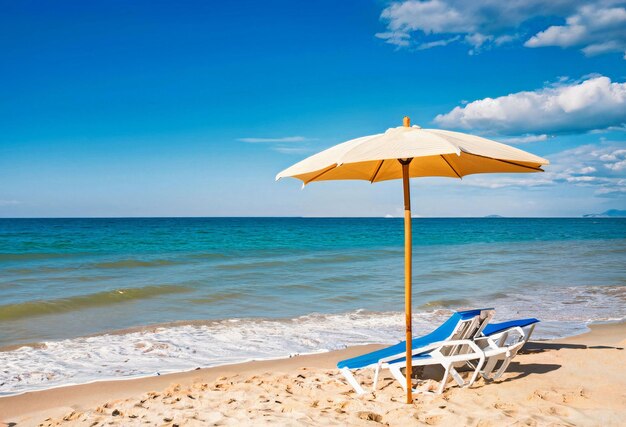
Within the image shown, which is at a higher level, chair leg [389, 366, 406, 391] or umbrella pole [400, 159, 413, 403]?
umbrella pole [400, 159, 413, 403]

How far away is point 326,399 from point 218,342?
12.0ft

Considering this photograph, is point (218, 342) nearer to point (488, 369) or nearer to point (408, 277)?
point (488, 369)

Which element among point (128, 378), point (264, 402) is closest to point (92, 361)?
point (128, 378)

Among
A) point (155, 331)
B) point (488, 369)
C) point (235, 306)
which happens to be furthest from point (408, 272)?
point (235, 306)

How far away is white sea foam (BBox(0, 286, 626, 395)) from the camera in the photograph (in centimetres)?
644

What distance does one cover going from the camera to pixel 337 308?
11094 millimetres

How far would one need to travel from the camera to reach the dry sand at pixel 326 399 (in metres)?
4.14

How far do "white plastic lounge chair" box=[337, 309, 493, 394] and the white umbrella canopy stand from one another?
5.20ft

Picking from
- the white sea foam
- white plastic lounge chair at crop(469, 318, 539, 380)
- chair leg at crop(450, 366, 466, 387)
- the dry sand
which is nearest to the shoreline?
the white sea foam

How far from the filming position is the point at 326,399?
15.6ft

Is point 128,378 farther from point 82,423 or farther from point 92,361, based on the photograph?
point 82,423

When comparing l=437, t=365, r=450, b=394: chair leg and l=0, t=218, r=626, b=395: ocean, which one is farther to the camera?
l=0, t=218, r=626, b=395: ocean

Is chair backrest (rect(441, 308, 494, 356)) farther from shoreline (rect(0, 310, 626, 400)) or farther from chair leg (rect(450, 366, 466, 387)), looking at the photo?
shoreline (rect(0, 310, 626, 400))

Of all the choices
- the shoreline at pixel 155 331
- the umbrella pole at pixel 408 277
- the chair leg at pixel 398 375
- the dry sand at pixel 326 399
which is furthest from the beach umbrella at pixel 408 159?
the shoreline at pixel 155 331
